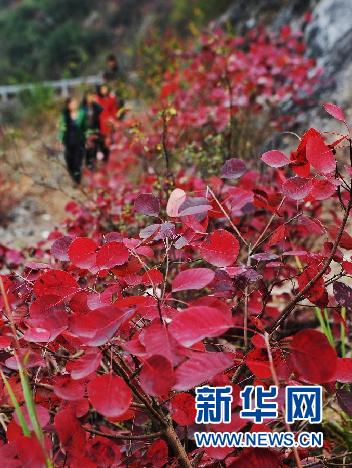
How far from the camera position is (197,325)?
2.67 feet

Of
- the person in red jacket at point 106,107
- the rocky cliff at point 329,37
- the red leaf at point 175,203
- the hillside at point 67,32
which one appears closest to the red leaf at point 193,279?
the red leaf at point 175,203

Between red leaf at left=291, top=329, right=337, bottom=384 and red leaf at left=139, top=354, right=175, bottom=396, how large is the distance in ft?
0.70

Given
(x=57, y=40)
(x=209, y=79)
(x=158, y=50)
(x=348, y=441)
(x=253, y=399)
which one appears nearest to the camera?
(x=253, y=399)

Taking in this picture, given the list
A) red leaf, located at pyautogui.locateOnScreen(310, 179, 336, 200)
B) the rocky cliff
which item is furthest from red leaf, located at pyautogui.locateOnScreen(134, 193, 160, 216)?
the rocky cliff

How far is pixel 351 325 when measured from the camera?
96.5 inches

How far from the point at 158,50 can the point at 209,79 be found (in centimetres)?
297

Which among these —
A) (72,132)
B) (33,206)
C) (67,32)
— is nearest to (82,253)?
(72,132)

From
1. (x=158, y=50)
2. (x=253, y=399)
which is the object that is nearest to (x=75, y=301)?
(x=253, y=399)

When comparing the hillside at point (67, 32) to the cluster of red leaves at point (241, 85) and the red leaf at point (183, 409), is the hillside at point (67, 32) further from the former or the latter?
the red leaf at point (183, 409)

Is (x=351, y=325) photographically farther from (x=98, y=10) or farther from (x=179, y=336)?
(x=98, y=10)

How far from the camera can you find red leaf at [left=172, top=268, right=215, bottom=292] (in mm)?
918

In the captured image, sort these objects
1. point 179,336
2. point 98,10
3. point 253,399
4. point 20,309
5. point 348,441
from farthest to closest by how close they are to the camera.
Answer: point 98,10, point 348,441, point 20,309, point 253,399, point 179,336

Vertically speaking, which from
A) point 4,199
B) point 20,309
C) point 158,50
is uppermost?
point 158,50

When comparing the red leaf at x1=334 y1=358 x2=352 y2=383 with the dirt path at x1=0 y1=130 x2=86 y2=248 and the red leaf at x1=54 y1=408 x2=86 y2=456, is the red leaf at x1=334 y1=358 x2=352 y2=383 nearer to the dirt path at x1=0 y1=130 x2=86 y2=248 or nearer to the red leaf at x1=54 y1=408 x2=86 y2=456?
the red leaf at x1=54 y1=408 x2=86 y2=456
